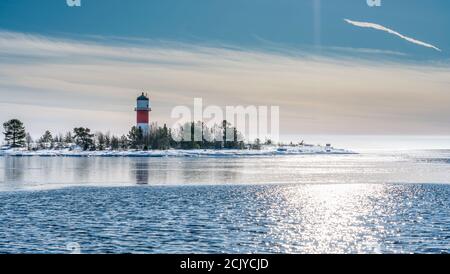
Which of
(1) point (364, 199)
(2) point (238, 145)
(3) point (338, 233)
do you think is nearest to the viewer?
(3) point (338, 233)

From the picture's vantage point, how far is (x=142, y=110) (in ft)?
498

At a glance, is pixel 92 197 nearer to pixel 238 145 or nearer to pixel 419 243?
pixel 419 243

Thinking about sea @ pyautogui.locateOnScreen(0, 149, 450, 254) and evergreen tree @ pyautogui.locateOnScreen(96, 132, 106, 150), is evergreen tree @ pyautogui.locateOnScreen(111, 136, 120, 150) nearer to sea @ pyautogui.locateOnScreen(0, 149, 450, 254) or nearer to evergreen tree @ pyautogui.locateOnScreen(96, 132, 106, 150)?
evergreen tree @ pyautogui.locateOnScreen(96, 132, 106, 150)

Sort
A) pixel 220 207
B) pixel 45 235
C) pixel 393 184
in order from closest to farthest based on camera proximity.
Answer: pixel 45 235
pixel 220 207
pixel 393 184

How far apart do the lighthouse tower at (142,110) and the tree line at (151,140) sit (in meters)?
8.25

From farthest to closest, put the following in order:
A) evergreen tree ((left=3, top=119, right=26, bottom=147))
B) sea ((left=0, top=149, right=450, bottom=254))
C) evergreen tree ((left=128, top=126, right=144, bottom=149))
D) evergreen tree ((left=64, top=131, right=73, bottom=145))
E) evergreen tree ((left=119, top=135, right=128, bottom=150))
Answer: evergreen tree ((left=64, top=131, right=73, bottom=145))
evergreen tree ((left=119, top=135, right=128, bottom=150))
evergreen tree ((left=128, top=126, right=144, bottom=149))
evergreen tree ((left=3, top=119, right=26, bottom=147))
sea ((left=0, top=149, right=450, bottom=254))

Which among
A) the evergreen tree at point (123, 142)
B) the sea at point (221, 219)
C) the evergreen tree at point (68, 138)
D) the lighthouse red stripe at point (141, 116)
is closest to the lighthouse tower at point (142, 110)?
the lighthouse red stripe at point (141, 116)

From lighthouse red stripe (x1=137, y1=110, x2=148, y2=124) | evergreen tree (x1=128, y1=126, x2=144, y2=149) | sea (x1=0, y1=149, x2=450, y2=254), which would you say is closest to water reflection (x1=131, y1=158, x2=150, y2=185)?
sea (x1=0, y1=149, x2=450, y2=254)

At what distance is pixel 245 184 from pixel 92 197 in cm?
1718

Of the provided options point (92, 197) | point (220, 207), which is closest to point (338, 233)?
point (220, 207)

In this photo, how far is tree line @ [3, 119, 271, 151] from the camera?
165375mm

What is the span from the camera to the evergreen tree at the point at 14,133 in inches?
5792

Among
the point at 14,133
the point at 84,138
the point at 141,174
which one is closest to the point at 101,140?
the point at 84,138
